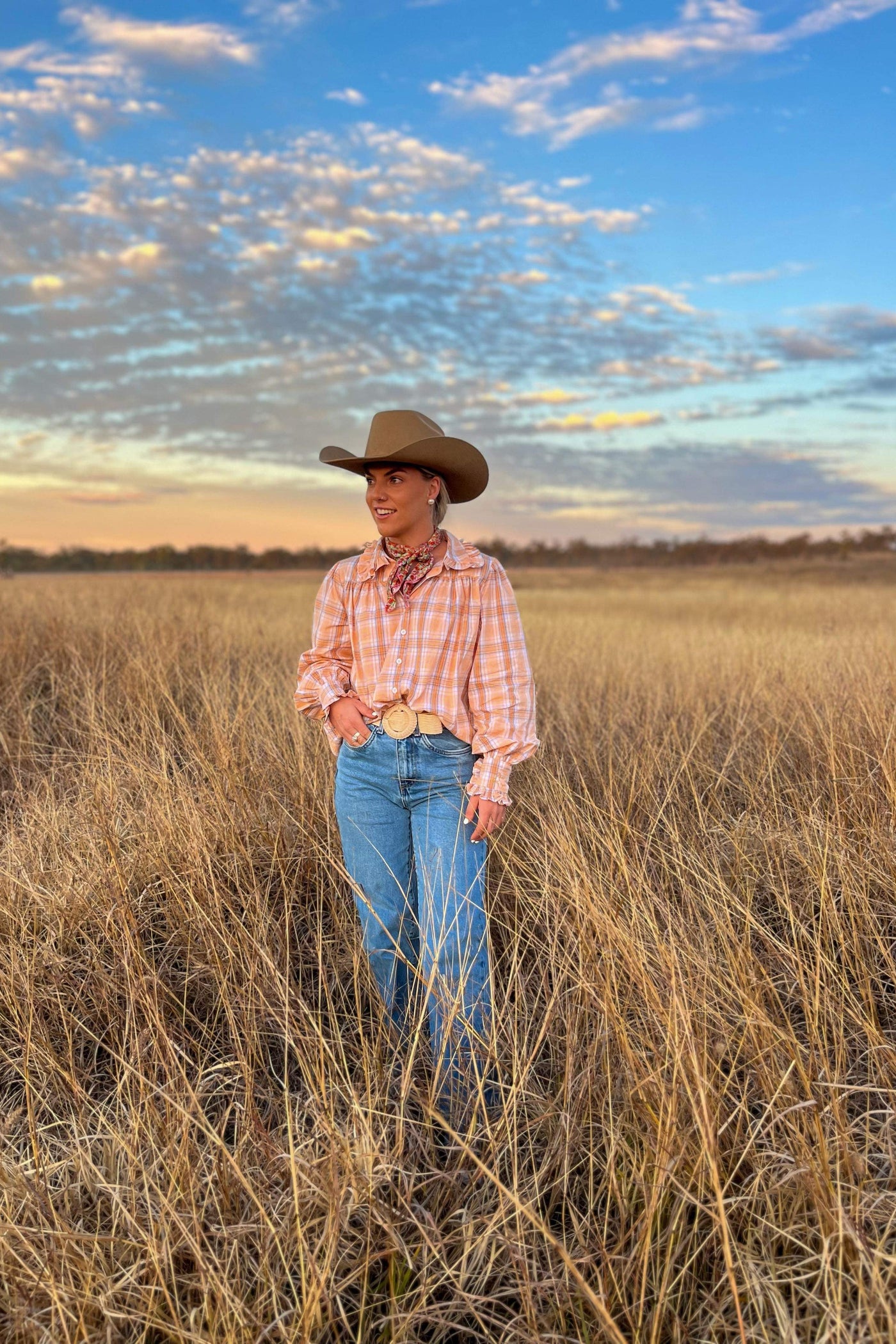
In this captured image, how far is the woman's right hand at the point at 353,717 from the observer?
252 centimetres

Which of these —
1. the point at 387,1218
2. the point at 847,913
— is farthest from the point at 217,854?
the point at 847,913

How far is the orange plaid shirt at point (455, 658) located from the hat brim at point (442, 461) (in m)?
0.20

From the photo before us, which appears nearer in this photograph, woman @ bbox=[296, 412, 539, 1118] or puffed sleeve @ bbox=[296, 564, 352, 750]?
woman @ bbox=[296, 412, 539, 1118]

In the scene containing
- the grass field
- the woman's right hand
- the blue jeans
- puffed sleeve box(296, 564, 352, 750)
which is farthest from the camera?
puffed sleeve box(296, 564, 352, 750)

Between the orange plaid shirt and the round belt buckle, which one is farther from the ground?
the orange plaid shirt

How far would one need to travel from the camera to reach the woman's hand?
2.36 metres

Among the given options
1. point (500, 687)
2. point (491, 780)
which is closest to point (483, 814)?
point (491, 780)

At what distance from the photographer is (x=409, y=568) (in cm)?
258

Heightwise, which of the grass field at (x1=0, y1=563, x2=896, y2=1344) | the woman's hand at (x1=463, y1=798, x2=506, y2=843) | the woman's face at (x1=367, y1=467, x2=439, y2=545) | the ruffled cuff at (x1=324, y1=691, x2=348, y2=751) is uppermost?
the woman's face at (x1=367, y1=467, x2=439, y2=545)

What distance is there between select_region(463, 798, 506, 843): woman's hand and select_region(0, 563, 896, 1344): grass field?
310mm

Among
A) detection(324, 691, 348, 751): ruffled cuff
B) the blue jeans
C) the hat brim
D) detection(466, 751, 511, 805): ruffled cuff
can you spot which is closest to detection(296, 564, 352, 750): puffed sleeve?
detection(324, 691, 348, 751): ruffled cuff

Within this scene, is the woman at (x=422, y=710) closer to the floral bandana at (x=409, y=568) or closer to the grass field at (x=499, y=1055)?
the floral bandana at (x=409, y=568)

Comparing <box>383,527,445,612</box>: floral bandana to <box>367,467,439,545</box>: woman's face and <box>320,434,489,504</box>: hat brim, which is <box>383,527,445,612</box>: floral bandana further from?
<box>320,434,489,504</box>: hat brim

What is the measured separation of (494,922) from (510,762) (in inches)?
34.3
